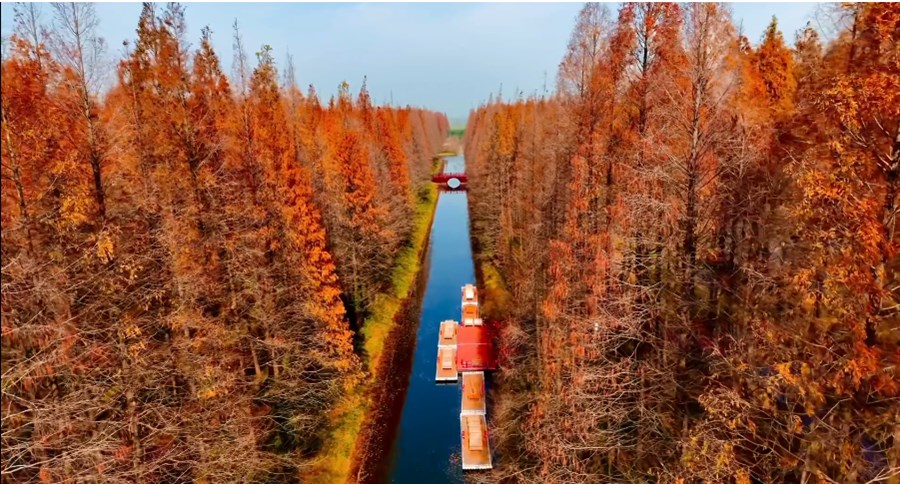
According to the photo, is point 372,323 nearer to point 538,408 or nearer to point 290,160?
point 290,160

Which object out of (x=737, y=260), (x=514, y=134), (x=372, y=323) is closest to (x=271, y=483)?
(x=372, y=323)

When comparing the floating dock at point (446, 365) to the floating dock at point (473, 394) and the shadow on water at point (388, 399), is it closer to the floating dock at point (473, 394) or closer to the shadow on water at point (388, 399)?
the floating dock at point (473, 394)

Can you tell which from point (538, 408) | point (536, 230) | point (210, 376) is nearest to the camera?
point (210, 376)

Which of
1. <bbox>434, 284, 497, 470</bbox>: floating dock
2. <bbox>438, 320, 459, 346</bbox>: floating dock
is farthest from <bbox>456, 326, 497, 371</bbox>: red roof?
<bbox>438, 320, 459, 346</bbox>: floating dock

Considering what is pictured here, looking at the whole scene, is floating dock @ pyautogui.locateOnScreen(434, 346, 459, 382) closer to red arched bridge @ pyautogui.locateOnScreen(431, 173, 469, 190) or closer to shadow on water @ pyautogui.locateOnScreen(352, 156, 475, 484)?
shadow on water @ pyautogui.locateOnScreen(352, 156, 475, 484)

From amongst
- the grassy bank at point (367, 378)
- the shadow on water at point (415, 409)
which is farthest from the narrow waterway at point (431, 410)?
the grassy bank at point (367, 378)

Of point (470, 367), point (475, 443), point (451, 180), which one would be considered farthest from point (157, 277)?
point (451, 180)
